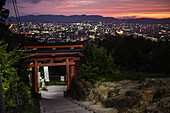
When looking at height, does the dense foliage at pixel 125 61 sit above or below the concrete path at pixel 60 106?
above

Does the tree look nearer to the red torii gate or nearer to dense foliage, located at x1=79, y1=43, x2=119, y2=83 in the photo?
dense foliage, located at x1=79, y1=43, x2=119, y2=83

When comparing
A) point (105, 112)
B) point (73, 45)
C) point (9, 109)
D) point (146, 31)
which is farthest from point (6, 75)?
point (146, 31)

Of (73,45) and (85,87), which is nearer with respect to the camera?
(85,87)

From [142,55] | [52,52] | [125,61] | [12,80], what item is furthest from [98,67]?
[125,61]

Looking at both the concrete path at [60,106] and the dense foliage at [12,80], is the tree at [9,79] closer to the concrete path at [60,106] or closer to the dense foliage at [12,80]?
the dense foliage at [12,80]

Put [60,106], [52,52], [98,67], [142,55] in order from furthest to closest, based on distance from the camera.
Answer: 1. [142,55]
2. [52,52]
3. [98,67]
4. [60,106]

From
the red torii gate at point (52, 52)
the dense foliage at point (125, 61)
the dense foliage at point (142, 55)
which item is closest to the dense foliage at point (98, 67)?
the dense foliage at point (125, 61)

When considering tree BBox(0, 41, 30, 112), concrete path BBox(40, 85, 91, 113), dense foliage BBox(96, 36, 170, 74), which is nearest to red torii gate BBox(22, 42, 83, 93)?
concrete path BBox(40, 85, 91, 113)

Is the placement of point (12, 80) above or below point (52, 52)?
below

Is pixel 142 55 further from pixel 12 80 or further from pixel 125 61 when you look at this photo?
pixel 12 80

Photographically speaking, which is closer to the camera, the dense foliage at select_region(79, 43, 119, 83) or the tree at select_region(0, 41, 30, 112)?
the tree at select_region(0, 41, 30, 112)

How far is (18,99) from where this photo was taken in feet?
29.8

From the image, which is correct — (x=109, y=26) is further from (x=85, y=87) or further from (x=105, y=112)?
(x=105, y=112)

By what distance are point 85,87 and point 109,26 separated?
76.3 ft
